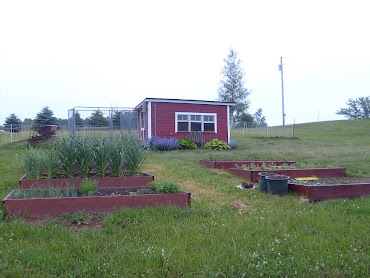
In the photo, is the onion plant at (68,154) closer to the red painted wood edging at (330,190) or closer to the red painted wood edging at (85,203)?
the red painted wood edging at (85,203)

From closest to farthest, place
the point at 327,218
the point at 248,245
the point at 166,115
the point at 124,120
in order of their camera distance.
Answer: the point at 248,245 → the point at 327,218 → the point at 124,120 → the point at 166,115

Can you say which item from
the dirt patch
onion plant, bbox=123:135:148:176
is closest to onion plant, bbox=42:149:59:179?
onion plant, bbox=123:135:148:176

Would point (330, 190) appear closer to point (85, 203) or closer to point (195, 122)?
point (85, 203)

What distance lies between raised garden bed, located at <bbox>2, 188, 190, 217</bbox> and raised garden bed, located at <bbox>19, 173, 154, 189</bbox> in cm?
107

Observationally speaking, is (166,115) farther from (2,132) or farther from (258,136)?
(258,136)

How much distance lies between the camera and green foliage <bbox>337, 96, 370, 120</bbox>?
188 ft

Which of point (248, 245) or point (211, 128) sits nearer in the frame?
point (248, 245)

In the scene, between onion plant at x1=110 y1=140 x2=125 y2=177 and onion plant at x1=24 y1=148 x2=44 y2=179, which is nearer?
onion plant at x1=24 y1=148 x2=44 y2=179

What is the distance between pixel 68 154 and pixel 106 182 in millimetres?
809

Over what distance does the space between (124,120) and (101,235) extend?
13.5 meters

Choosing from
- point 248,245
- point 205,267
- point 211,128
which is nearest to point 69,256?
point 205,267

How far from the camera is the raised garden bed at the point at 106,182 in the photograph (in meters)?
5.23

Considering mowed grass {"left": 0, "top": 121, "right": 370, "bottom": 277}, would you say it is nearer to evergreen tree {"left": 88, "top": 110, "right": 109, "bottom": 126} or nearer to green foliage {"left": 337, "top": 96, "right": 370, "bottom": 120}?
evergreen tree {"left": 88, "top": 110, "right": 109, "bottom": 126}

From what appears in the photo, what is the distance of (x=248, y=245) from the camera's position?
10.3 ft
